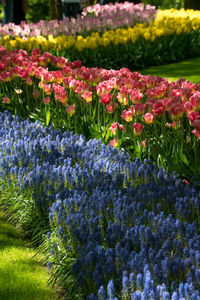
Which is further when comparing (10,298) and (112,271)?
(10,298)

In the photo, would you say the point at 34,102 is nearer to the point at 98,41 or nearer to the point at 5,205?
the point at 5,205

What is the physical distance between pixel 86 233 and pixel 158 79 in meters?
2.68

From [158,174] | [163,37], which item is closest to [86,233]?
[158,174]

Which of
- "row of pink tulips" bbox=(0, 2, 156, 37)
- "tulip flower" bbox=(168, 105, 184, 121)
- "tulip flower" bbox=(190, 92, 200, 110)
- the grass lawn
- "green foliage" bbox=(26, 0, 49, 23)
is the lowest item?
the grass lawn

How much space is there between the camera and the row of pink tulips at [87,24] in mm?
14086

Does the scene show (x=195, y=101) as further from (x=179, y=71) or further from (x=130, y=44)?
(x=130, y=44)

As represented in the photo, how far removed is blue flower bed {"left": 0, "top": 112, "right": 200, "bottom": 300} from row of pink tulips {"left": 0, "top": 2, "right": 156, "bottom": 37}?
344 inches

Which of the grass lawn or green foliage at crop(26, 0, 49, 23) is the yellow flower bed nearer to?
the grass lawn

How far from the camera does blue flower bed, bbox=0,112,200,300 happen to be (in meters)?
3.11

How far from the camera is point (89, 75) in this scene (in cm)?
636

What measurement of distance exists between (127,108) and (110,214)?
7.48 feet

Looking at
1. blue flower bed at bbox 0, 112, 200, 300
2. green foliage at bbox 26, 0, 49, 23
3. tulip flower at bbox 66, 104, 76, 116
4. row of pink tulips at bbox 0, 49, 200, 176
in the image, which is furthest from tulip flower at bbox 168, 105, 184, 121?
green foliage at bbox 26, 0, 49, 23

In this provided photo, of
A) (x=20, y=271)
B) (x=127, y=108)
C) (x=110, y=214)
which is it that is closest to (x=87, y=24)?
(x=127, y=108)

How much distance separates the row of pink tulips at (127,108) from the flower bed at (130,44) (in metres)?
4.23
